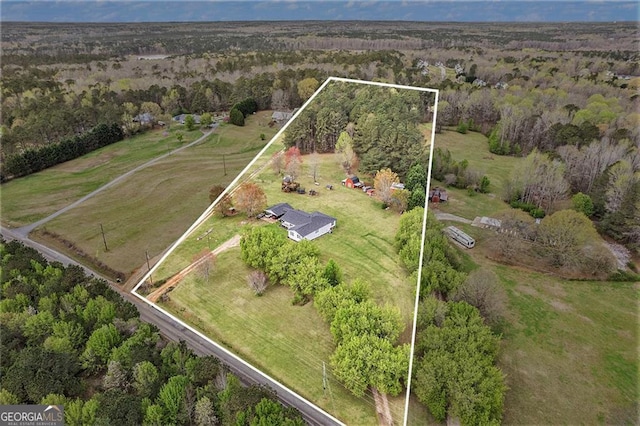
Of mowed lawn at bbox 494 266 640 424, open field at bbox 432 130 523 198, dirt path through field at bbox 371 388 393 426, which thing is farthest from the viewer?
open field at bbox 432 130 523 198

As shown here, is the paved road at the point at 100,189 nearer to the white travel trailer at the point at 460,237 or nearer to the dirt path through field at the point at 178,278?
the white travel trailer at the point at 460,237

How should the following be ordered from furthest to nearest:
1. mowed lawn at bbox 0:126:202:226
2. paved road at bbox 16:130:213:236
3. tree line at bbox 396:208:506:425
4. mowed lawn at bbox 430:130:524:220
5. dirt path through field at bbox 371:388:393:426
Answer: mowed lawn at bbox 0:126:202:226
mowed lawn at bbox 430:130:524:220
paved road at bbox 16:130:213:236
tree line at bbox 396:208:506:425
dirt path through field at bbox 371:388:393:426

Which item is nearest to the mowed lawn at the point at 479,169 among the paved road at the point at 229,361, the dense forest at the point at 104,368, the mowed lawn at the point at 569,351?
the mowed lawn at the point at 569,351

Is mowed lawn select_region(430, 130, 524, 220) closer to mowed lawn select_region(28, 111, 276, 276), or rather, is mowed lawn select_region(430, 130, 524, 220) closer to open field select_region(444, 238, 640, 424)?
open field select_region(444, 238, 640, 424)

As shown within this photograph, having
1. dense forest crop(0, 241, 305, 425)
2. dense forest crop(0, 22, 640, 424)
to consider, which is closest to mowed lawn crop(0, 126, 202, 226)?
dense forest crop(0, 22, 640, 424)

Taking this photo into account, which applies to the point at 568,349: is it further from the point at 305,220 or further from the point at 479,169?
the point at 479,169

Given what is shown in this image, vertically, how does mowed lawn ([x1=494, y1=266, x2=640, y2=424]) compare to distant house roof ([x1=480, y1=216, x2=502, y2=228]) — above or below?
below

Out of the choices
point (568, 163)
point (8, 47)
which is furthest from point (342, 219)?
point (8, 47)

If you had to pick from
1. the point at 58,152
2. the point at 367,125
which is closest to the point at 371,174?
the point at 367,125
